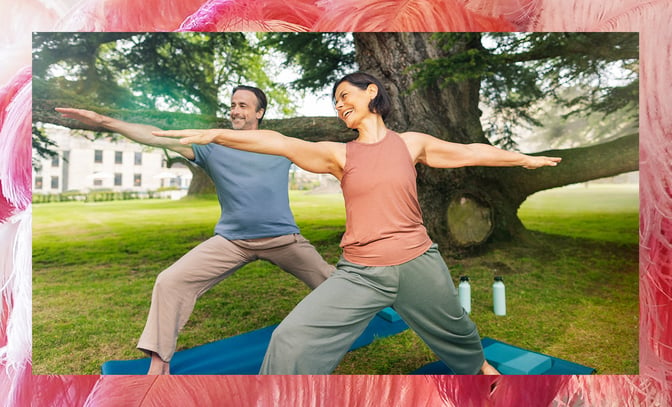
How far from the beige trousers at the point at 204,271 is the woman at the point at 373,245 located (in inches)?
12.4

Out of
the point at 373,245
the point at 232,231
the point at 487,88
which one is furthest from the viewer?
the point at 487,88

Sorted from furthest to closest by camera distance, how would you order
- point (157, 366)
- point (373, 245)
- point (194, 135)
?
1. point (157, 366)
2. point (373, 245)
3. point (194, 135)

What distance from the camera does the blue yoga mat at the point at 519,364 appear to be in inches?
116

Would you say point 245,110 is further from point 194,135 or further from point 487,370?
point 487,370

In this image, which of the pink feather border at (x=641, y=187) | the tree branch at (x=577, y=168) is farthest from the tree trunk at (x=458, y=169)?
the pink feather border at (x=641, y=187)

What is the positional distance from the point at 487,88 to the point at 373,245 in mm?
1437

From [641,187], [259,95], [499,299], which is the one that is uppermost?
[259,95]

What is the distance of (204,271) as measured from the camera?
2.91 m

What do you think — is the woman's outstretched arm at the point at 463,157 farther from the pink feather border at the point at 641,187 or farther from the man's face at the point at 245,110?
the man's face at the point at 245,110

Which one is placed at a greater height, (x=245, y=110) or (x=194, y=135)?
(x=245, y=110)

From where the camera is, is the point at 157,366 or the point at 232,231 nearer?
the point at 157,366

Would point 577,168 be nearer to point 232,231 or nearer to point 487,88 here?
point 487,88

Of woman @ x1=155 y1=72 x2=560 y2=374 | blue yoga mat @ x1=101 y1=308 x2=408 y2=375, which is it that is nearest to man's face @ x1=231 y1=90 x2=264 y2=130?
woman @ x1=155 y1=72 x2=560 y2=374

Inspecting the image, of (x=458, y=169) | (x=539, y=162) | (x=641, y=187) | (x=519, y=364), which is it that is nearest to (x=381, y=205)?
(x=458, y=169)
